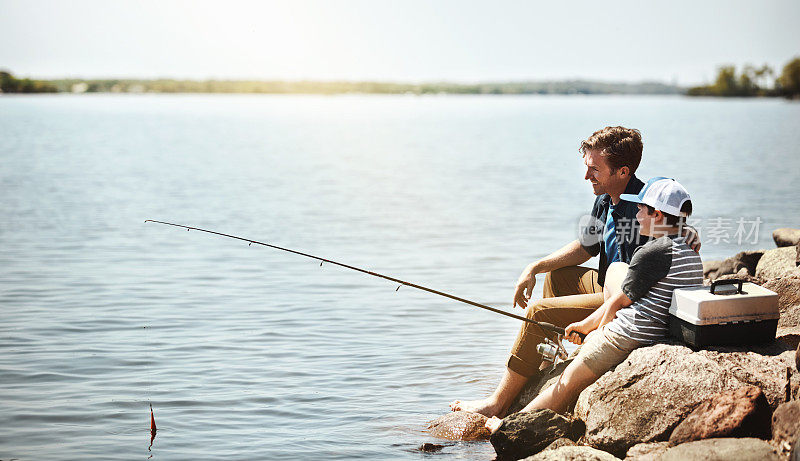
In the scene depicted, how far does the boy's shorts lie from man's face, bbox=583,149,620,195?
2.63ft

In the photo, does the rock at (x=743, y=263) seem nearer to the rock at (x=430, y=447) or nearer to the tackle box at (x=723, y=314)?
the tackle box at (x=723, y=314)

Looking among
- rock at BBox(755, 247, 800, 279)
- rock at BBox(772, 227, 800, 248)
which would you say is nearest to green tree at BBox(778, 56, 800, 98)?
rock at BBox(772, 227, 800, 248)

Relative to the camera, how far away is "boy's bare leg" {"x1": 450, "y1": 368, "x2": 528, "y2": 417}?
16.4 ft

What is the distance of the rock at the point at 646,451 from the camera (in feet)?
13.5

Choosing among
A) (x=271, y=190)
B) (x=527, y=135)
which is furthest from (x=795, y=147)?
(x=271, y=190)

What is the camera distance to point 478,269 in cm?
1100

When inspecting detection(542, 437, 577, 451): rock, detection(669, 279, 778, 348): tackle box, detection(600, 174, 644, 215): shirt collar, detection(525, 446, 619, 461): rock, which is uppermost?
detection(600, 174, 644, 215): shirt collar

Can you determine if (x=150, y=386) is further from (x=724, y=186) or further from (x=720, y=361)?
(x=724, y=186)

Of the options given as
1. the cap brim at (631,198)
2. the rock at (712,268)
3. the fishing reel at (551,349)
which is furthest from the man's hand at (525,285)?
the rock at (712,268)

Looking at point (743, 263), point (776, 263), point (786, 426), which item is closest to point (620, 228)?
point (786, 426)

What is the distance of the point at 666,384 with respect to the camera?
4273 mm

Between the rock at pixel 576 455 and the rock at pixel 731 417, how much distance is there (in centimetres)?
33

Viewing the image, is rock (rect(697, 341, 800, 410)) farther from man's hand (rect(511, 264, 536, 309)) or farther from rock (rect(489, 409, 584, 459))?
man's hand (rect(511, 264, 536, 309))

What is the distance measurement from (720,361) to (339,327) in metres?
4.26
